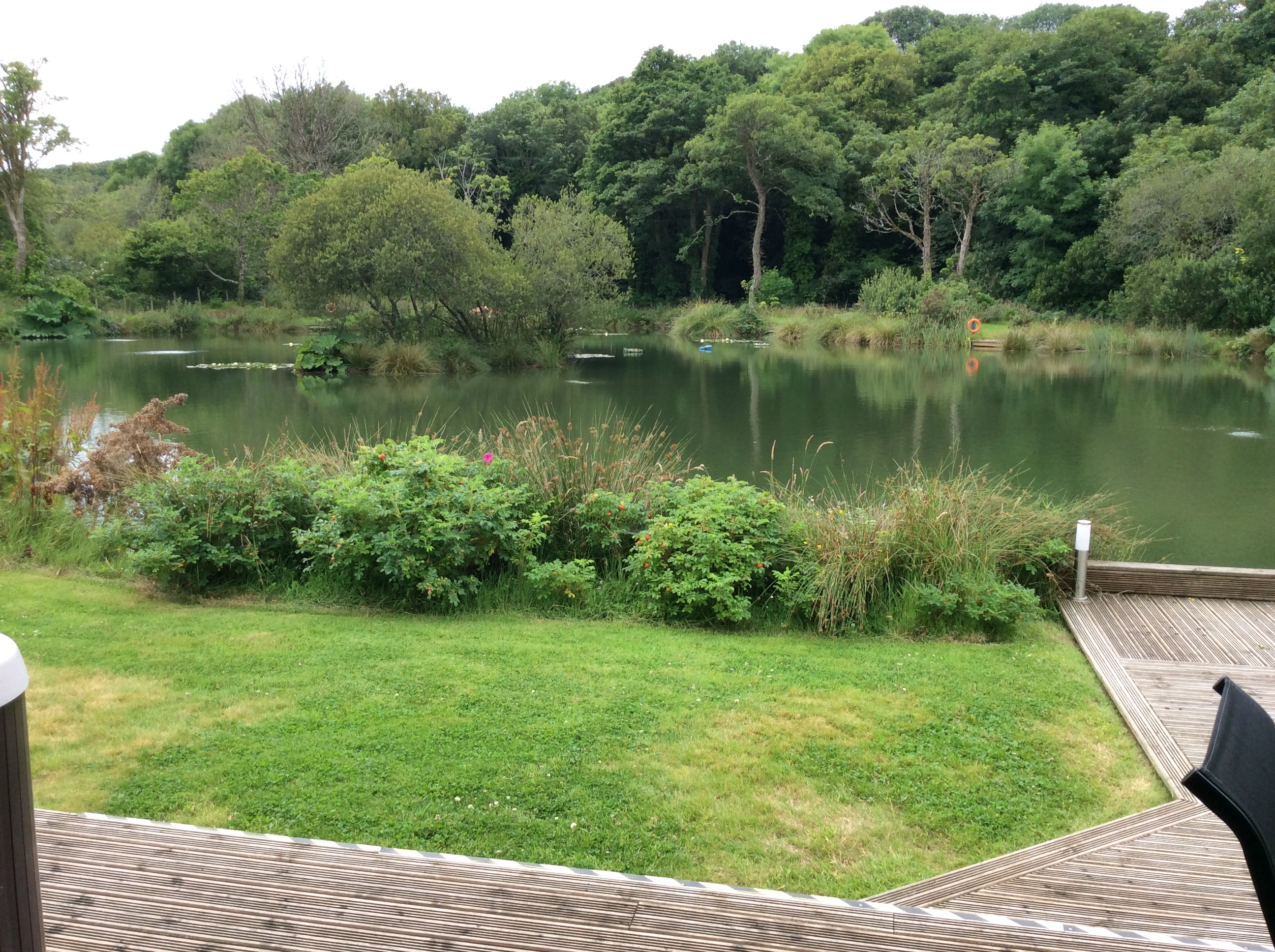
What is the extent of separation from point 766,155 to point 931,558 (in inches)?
1217

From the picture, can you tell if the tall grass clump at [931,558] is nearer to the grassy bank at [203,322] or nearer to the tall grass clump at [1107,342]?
the tall grass clump at [1107,342]

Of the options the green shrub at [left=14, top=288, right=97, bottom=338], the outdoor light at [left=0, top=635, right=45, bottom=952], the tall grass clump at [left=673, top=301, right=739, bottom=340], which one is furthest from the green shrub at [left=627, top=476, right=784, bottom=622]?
the green shrub at [left=14, top=288, right=97, bottom=338]

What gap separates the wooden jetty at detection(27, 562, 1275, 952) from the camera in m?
1.77

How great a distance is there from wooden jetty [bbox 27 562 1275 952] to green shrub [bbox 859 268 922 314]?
26.8 meters

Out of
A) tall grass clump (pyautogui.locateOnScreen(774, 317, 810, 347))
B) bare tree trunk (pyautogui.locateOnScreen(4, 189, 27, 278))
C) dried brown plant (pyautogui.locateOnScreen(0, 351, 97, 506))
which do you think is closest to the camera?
dried brown plant (pyautogui.locateOnScreen(0, 351, 97, 506))

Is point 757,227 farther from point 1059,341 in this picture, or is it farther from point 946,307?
point 1059,341

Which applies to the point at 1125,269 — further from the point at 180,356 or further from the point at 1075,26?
the point at 180,356

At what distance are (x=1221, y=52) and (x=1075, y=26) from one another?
15.6 feet

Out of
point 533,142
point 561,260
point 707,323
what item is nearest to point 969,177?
point 707,323

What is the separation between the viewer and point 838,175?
34062 mm

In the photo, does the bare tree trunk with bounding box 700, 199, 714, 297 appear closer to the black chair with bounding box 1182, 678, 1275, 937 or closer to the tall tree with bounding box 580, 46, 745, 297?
the tall tree with bounding box 580, 46, 745, 297

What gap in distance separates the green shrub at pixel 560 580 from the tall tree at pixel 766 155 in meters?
28.7

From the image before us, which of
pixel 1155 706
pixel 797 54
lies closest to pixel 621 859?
pixel 1155 706

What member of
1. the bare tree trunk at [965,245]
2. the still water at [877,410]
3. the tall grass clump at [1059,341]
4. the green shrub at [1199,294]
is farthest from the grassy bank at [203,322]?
the green shrub at [1199,294]
